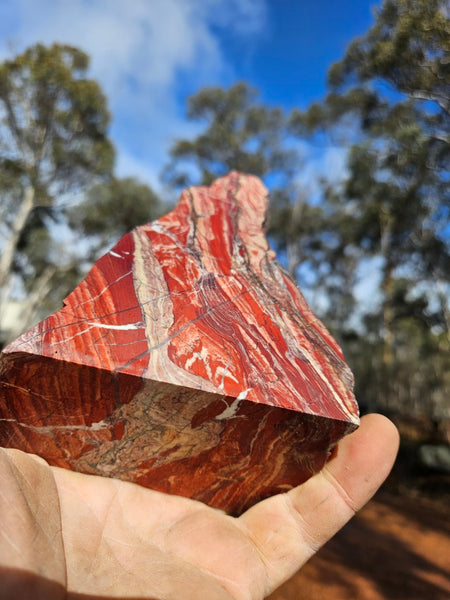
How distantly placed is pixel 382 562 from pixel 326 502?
4101 millimetres

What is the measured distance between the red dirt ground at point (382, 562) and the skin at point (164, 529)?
9.46 feet

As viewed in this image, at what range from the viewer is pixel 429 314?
1303 centimetres

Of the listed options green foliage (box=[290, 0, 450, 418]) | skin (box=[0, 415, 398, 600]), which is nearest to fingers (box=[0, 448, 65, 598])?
skin (box=[0, 415, 398, 600])

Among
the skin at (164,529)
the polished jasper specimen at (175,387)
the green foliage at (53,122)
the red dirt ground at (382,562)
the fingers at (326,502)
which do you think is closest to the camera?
the skin at (164,529)

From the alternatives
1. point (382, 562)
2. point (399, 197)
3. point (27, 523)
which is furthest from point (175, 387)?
point (399, 197)

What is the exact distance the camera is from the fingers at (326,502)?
162 cm

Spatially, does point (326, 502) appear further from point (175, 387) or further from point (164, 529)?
point (175, 387)

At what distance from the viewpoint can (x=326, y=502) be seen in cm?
164

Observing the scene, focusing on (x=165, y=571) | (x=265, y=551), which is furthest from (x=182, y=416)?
(x=265, y=551)

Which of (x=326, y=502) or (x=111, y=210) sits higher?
(x=111, y=210)

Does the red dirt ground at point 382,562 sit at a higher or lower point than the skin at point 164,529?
lower

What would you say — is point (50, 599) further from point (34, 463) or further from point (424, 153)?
point (424, 153)

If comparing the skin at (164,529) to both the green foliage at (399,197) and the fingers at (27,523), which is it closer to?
the fingers at (27,523)

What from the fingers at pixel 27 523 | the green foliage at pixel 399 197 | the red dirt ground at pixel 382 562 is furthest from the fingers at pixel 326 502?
the green foliage at pixel 399 197
